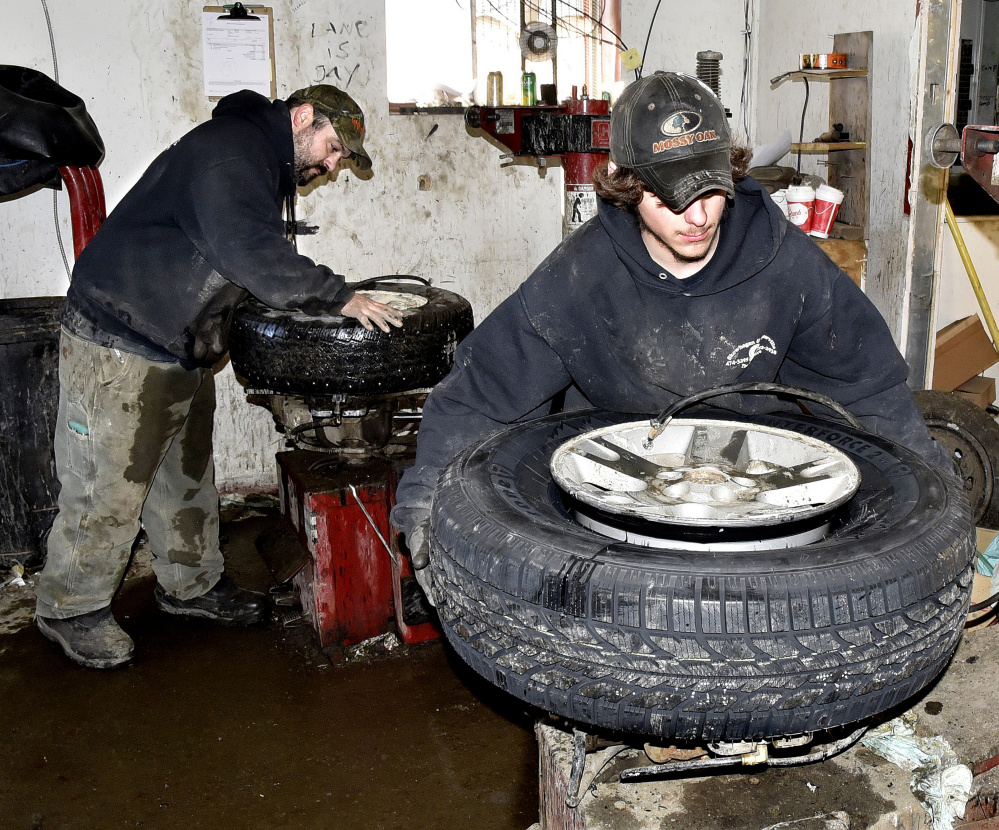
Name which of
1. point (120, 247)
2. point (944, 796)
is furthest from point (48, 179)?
point (944, 796)

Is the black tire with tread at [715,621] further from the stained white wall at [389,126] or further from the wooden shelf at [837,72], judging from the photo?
the wooden shelf at [837,72]

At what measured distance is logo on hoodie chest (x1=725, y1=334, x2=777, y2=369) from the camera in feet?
6.31

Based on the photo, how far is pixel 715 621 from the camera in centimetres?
118

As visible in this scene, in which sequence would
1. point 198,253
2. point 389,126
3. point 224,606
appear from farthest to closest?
point 389,126, point 224,606, point 198,253

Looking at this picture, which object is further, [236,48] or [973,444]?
[236,48]

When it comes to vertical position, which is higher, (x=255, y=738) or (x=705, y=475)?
(x=705, y=475)

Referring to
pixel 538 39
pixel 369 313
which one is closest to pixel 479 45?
pixel 538 39

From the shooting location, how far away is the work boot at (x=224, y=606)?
10.8ft

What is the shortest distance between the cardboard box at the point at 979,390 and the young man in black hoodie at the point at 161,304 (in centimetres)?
255

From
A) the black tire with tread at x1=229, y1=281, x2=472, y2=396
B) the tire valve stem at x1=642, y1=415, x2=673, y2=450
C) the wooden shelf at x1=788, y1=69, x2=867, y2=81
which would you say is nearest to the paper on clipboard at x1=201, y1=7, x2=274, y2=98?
the black tire with tread at x1=229, y1=281, x2=472, y2=396

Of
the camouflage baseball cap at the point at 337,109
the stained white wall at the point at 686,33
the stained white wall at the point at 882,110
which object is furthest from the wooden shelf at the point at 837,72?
the camouflage baseball cap at the point at 337,109

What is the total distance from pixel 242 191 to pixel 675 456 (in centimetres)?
156

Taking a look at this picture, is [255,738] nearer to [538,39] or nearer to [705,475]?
[705,475]

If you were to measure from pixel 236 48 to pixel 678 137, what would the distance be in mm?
2726
